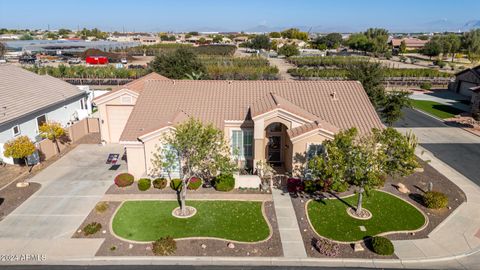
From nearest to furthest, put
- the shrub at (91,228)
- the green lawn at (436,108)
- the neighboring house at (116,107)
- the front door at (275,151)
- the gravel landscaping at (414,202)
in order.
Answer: the gravel landscaping at (414,202) < the shrub at (91,228) < the front door at (275,151) < the neighboring house at (116,107) < the green lawn at (436,108)

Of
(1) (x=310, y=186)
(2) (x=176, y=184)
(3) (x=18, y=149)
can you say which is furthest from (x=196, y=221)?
(3) (x=18, y=149)

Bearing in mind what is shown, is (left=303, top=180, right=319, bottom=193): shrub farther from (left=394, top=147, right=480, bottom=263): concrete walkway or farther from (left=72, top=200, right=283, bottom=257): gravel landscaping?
(left=394, top=147, right=480, bottom=263): concrete walkway

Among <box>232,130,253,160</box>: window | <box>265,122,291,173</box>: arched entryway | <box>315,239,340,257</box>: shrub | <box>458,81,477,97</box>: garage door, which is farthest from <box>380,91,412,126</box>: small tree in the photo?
<box>458,81,477,97</box>: garage door

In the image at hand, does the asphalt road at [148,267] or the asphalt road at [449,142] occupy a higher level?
the asphalt road at [449,142]

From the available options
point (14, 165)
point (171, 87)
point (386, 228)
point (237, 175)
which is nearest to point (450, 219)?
point (386, 228)

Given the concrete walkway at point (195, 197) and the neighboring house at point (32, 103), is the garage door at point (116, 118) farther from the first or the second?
the concrete walkway at point (195, 197)

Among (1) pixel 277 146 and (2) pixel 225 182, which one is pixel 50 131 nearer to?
(2) pixel 225 182

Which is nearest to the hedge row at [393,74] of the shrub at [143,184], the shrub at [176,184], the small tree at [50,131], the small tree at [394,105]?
the small tree at [394,105]
